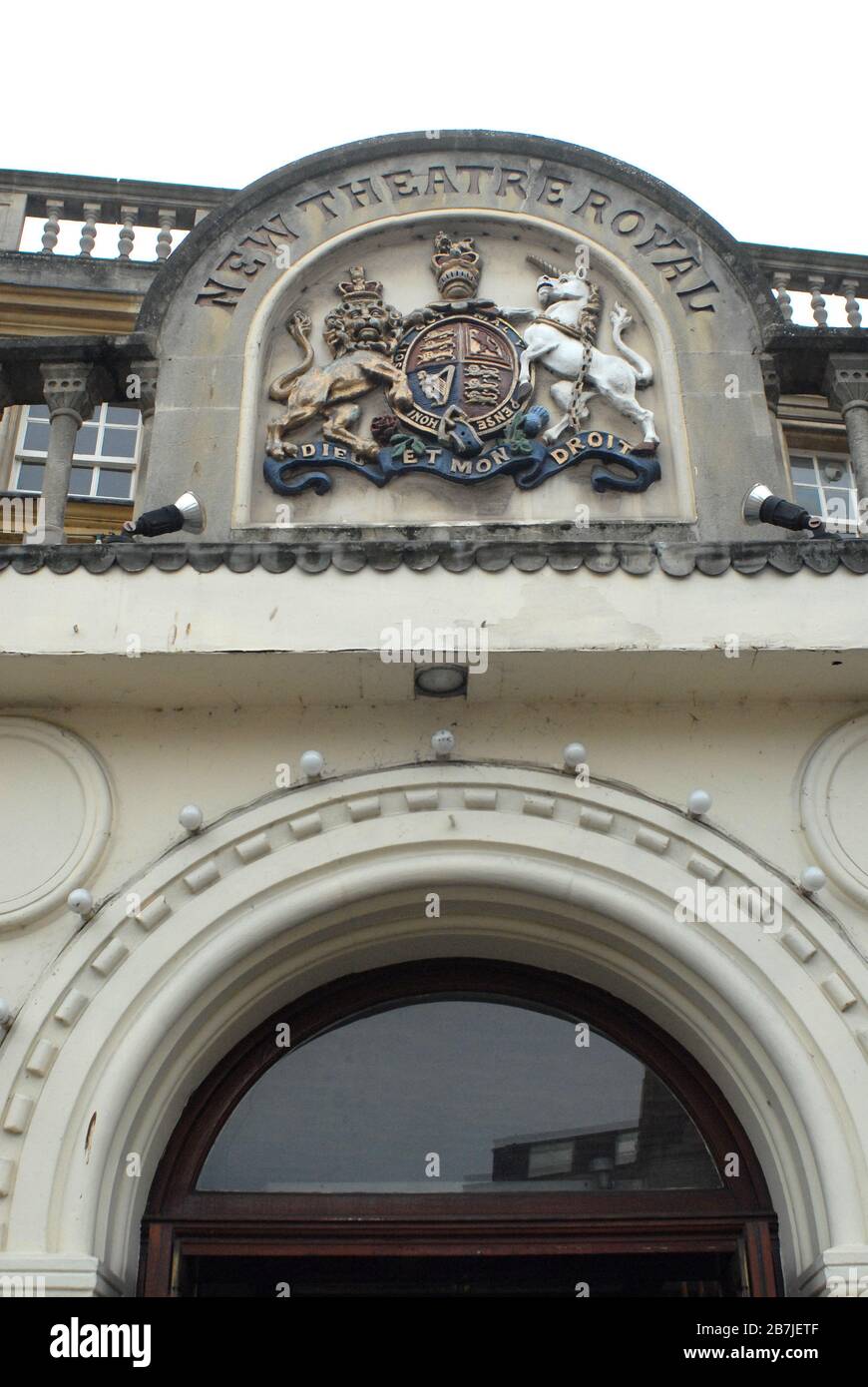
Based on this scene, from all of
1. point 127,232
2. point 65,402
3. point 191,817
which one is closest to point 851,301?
point 127,232

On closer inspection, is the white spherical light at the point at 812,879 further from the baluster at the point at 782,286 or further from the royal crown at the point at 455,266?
the baluster at the point at 782,286

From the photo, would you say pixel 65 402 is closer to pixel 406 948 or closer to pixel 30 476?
pixel 30 476

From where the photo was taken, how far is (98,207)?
39.2 ft

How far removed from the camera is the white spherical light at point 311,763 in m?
6.92

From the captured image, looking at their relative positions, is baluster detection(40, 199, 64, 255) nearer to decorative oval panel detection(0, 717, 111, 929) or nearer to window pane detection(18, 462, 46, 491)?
window pane detection(18, 462, 46, 491)

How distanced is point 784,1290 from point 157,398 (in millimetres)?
6098

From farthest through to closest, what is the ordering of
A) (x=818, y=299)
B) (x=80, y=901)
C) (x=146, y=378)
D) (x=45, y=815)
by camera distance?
(x=818, y=299) < (x=146, y=378) < (x=45, y=815) < (x=80, y=901)

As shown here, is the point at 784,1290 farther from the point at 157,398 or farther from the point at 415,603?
the point at 157,398

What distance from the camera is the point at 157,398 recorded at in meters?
8.41

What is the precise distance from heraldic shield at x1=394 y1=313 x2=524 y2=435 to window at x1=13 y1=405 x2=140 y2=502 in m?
3.87

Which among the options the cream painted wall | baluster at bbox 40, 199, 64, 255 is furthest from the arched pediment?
baluster at bbox 40, 199, 64, 255

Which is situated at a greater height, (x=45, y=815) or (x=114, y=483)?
(x=114, y=483)

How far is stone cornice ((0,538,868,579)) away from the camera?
7.05 meters

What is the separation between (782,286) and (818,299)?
0.34 meters
